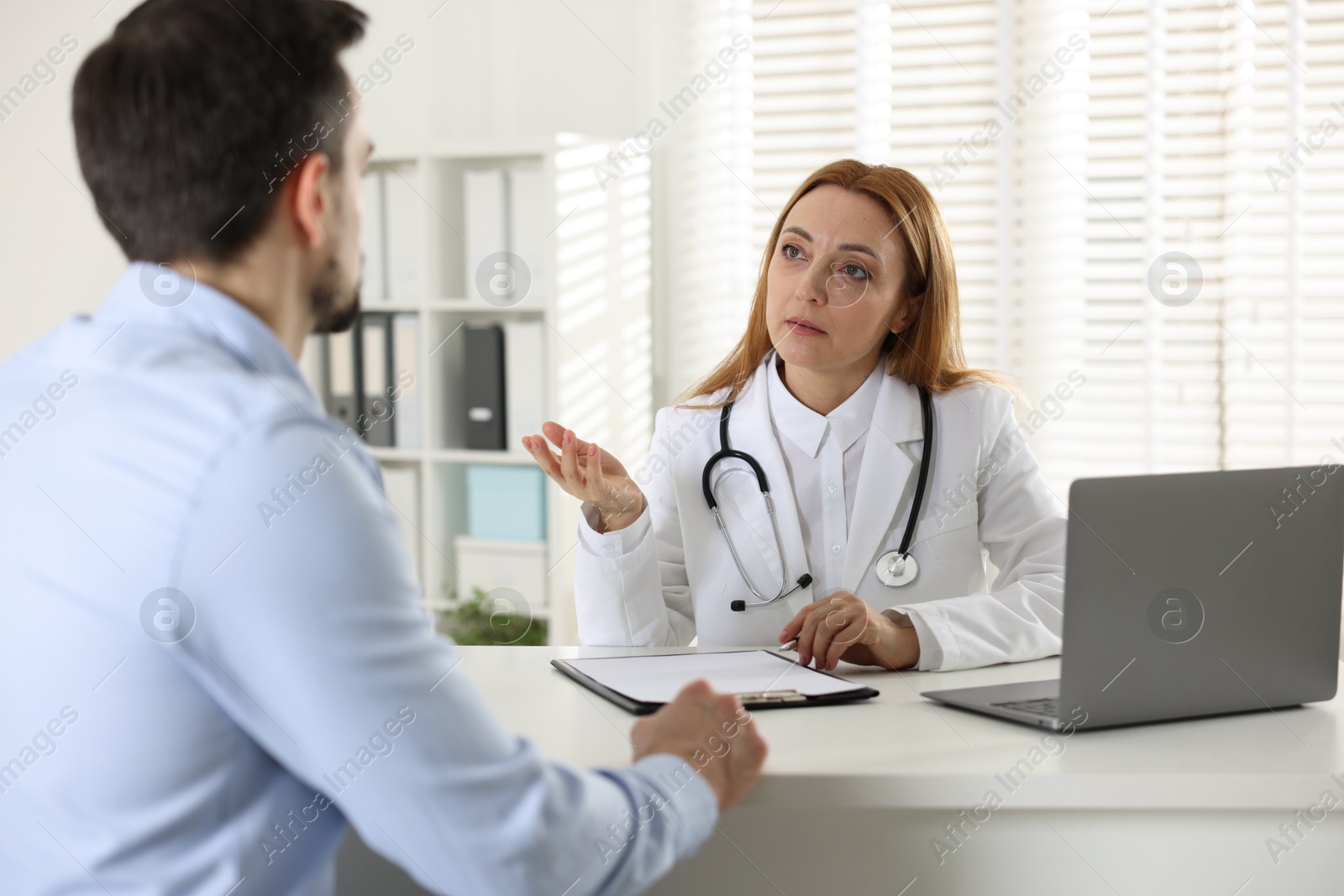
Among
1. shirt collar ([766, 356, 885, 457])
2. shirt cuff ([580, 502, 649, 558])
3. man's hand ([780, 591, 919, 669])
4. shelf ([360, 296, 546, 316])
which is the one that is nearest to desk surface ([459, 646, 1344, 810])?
man's hand ([780, 591, 919, 669])

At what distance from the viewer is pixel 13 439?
0.78m

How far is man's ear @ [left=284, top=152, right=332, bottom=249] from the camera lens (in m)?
0.84

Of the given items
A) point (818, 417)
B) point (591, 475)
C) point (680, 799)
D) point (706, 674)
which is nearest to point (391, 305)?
point (818, 417)

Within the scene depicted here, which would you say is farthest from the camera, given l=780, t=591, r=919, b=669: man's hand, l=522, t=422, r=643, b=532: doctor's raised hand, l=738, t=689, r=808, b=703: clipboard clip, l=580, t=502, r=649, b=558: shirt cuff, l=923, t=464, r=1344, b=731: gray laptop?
l=580, t=502, r=649, b=558: shirt cuff

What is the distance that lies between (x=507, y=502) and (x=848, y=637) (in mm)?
1938

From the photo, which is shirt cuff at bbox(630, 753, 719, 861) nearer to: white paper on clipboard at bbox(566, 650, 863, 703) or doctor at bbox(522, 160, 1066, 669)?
white paper on clipboard at bbox(566, 650, 863, 703)

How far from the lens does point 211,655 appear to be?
727 mm

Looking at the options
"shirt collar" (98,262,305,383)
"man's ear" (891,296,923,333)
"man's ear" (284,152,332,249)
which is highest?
"man's ear" (284,152,332,249)

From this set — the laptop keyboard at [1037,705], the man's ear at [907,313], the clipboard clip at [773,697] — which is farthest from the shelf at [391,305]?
the laptop keyboard at [1037,705]

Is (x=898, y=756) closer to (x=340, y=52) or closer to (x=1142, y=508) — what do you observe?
(x=1142, y=508)

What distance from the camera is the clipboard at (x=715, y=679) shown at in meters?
1.20

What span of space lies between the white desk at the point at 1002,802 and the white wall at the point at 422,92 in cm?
236

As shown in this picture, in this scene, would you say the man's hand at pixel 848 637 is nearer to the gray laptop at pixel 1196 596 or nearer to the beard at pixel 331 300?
the gray laptop at pixel 1196 596

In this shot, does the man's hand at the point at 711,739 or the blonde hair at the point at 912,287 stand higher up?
the blonde hair at the point at 912,287
